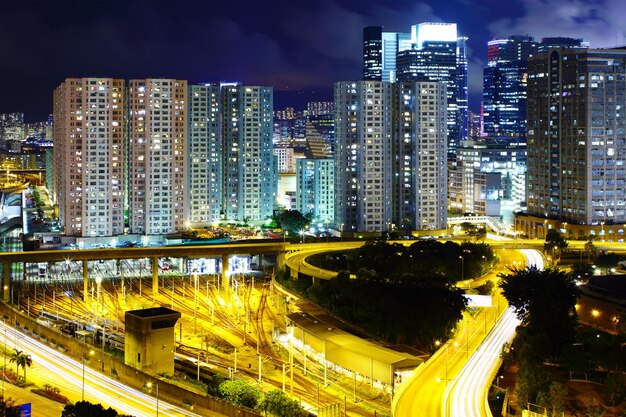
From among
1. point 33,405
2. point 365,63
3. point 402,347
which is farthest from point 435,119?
point 365,63

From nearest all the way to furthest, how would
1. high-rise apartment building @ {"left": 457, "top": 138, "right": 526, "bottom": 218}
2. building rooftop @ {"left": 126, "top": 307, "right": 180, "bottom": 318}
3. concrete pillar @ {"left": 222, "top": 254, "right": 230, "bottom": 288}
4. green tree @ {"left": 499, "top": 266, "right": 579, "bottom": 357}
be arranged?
green tree @ {"left": 499, "top": 266, "right": 579, "bottom": 357} → building rooftop @ {"left": 126, "top": 307, "right": 180, "bottom": 318} → concrete pillar @ {"left": 222, "top": 254, "right": 230, "bottom": 288} → high-rise apartment building @ {"left": 457, "top": 138, "right": 526, "bottom": 218}

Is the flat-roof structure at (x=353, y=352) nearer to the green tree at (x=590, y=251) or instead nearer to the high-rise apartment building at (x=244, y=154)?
the green tree at (x=590, y=251)

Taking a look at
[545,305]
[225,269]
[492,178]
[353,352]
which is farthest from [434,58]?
[353,352]

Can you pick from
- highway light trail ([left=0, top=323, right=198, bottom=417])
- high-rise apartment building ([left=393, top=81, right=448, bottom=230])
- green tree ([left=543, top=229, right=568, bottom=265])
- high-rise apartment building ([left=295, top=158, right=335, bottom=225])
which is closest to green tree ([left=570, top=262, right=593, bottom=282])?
green tree ([left=543, top=229, right=568, bottom=265])

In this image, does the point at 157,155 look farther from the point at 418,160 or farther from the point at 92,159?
the point at 418,160

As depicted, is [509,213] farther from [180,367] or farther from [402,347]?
[180,367]

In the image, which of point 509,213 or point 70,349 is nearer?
point 70,349

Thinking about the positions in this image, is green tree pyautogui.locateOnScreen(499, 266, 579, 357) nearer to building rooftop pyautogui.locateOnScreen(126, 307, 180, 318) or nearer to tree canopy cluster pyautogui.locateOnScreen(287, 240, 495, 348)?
tree canopy cluster pyautogui.locateOnScreen(287, 240, 495, 348)
